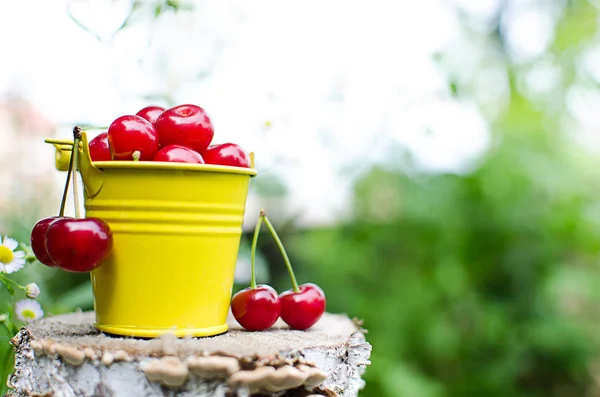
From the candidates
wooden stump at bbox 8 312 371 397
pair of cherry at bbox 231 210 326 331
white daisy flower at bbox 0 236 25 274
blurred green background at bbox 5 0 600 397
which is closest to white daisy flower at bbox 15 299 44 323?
white daisy flower at bbox 0 236 25 274

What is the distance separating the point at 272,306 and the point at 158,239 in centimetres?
28

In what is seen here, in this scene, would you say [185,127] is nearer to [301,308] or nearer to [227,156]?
[227,156]

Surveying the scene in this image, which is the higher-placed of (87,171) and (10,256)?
(87,171)

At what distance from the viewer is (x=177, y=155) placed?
1077 mm

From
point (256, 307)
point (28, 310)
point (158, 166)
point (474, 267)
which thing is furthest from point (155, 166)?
point (474, 267)

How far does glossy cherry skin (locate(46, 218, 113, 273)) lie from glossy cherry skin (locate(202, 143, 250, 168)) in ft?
0.82

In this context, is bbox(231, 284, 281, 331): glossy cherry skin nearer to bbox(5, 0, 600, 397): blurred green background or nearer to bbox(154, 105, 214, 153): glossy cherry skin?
bbox(154, 105, 214, 153): glossy cherry skin

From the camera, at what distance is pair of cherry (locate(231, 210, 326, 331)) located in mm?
1219

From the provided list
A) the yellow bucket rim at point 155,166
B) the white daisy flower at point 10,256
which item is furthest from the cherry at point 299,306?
the white daisy flower at point 10,256

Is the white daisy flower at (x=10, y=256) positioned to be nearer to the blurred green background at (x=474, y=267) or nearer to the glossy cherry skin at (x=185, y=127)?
the glossy cherry skin at (x=185, y=127)

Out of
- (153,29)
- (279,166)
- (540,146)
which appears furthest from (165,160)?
(540,146)

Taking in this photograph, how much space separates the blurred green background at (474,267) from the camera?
321cm

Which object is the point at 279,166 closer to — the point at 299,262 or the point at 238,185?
the point at 238,185

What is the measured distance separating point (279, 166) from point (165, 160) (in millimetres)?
951
